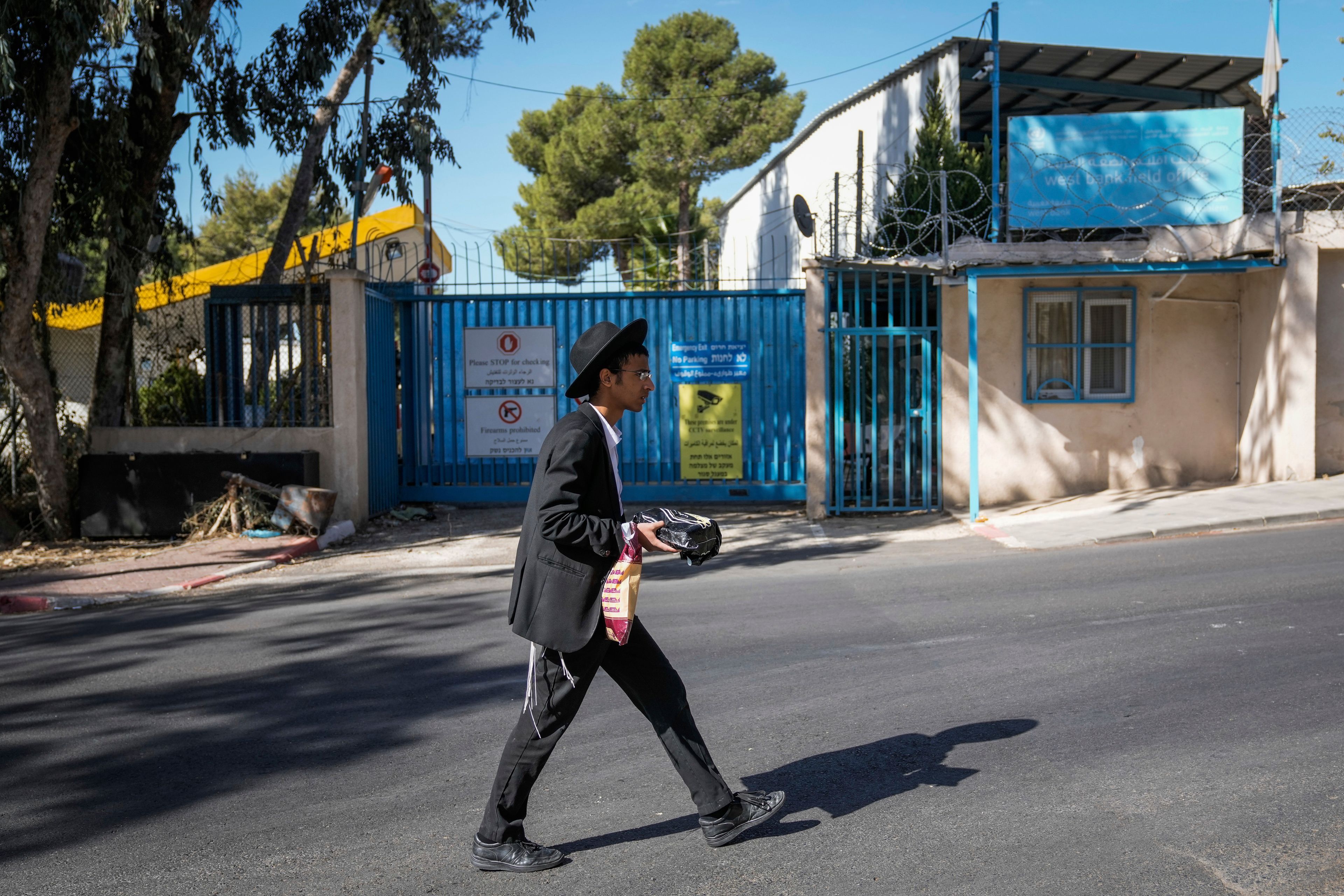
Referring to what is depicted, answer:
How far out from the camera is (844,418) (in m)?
12.4

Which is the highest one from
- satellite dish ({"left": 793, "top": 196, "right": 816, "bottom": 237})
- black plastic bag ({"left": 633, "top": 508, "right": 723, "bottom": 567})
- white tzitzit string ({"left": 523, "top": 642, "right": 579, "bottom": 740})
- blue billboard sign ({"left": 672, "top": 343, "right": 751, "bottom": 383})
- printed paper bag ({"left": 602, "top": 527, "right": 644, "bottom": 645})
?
satellite dish ({"left": 793, "top": 196, "right": 816, "bottom": 237})

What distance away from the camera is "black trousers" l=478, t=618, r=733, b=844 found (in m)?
3.59

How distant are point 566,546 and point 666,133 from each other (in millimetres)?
29375

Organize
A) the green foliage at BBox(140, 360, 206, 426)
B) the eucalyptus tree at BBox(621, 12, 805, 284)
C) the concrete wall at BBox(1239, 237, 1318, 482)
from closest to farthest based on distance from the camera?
the concrete wall at BBox(1239, 237, 1318, 482)
the green foliage at BBox(140, 360, 206, 426)
the eucalyptus tree at BBox(621, 12, 805, 284)

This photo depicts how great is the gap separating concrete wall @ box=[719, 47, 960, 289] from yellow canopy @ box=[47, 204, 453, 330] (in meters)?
5.08

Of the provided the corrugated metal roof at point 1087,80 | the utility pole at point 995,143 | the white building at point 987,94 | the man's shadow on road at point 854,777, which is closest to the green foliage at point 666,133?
the white building at point 987,94

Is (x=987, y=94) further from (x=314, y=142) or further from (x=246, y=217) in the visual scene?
(x=246, y=217)

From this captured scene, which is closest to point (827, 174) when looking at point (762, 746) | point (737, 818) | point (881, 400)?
point (881, 400)

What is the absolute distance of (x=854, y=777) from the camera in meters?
4.34

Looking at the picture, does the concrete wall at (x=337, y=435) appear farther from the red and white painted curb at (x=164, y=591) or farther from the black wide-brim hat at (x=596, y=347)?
the black wide-brim hat at (x=596, y=347)

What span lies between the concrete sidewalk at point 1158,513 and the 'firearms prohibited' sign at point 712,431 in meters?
2.75

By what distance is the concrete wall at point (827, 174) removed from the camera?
14.5 metres

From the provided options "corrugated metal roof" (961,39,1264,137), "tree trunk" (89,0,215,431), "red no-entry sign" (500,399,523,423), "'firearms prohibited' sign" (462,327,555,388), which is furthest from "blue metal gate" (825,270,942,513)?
"tree trunk" (89,0,215,431)

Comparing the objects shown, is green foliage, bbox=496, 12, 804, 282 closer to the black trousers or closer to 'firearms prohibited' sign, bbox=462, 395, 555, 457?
'firearms prohibited' sign, bbox=462, 395, 555, 457
